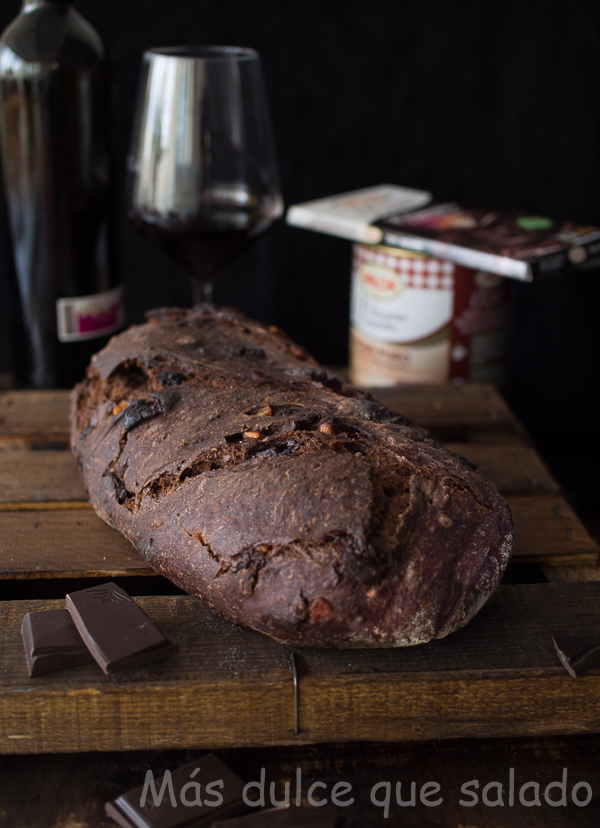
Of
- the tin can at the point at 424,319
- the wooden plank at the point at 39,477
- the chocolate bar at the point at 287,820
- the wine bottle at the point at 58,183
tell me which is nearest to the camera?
the chocolate bar at the point at 287,820

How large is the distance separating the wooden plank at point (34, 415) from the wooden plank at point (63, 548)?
10.1 inches

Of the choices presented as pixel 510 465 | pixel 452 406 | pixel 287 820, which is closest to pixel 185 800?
pixel 287 820

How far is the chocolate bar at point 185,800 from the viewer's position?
0.69 metres

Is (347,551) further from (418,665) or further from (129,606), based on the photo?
(129,606)

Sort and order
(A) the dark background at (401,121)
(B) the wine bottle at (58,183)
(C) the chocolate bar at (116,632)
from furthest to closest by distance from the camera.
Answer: (A) the dark background at (401,121)
(B) the wine bottle at (58,183)
(C) the chocolate bar at (116,632)

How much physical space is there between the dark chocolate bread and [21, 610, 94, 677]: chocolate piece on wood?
0.12 meters

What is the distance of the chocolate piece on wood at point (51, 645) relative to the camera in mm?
775

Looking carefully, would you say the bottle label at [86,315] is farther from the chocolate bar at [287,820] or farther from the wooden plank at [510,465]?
the chocolate bar at [287,820]

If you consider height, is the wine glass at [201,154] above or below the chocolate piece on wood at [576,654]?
above

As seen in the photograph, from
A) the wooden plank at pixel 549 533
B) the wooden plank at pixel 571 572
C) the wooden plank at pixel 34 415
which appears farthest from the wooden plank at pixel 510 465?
the wooden plank at pixel 34 415

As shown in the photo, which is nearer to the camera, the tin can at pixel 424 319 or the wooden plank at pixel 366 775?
the wooden plank at pixel 366 775

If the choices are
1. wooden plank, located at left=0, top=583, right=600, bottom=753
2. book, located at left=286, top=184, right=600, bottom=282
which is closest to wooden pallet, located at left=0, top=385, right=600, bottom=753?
wooden plank, located at left=0, top=583, right=600, bottom=753

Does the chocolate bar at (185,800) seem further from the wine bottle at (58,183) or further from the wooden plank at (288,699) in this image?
the wine bottle at (58,183)

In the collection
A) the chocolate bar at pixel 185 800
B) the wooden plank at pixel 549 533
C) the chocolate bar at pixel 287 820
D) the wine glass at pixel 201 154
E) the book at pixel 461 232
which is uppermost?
the wine glass at pixel 201 154
